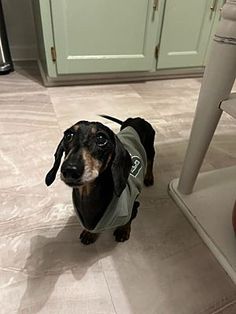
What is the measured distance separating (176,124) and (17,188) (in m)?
0.90

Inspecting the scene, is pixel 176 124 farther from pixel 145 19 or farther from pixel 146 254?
pixel 146 254

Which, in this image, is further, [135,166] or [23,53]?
[23,53]

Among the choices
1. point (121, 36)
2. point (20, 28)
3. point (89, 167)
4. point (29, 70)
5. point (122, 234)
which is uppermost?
point (89, 167)

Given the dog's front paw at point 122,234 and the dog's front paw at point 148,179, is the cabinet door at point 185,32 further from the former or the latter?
the dog's front paw at point 122,234

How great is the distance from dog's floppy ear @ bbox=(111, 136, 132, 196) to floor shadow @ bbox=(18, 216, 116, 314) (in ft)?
0.88

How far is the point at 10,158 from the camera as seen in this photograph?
1.19 meters

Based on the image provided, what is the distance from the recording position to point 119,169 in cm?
67

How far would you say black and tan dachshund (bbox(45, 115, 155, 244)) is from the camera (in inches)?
23.2

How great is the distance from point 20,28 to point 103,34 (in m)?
0.82

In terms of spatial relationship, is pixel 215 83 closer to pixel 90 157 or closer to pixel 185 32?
pixel 90 157

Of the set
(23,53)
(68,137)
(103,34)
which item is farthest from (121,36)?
(68,137)

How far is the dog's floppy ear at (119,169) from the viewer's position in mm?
659

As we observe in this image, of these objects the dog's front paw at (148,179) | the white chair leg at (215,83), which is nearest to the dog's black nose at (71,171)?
the white chair leg at (215,83)

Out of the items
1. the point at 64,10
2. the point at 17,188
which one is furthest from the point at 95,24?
the point at 17,188
